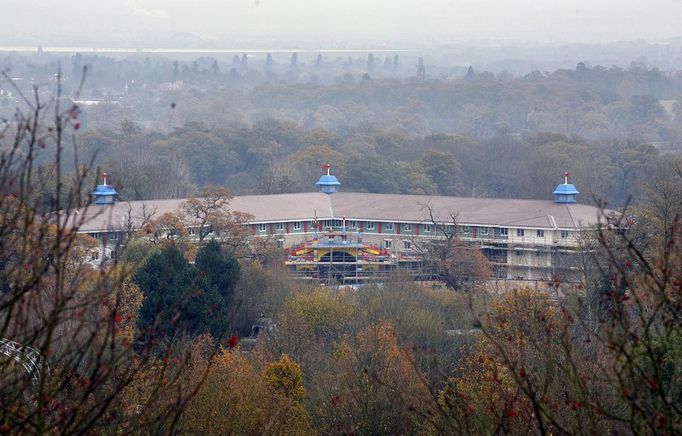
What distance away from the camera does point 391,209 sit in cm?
2248

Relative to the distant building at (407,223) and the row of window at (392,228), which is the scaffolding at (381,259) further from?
the row of window at (392,228)

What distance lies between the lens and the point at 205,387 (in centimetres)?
884

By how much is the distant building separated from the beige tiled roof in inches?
0.8

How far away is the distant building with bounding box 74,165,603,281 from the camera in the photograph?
1967cm

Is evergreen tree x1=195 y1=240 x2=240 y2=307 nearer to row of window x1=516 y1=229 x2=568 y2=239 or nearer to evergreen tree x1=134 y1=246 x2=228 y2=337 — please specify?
evergreen tree x1=134 y1=246 x2=228 y2=337

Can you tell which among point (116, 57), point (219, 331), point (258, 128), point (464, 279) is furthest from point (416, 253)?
point (116, 57)

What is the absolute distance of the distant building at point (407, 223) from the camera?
774 inches

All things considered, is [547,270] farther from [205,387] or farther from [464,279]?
[205,387]

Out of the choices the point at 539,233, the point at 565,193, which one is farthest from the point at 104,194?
the point at 565,193

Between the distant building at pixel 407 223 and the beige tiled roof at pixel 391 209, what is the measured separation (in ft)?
0.06

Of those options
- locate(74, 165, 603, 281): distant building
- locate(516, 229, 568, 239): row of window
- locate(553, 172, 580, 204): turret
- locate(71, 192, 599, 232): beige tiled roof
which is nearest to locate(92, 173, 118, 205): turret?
locate(74, 165, 603, 281): distant building

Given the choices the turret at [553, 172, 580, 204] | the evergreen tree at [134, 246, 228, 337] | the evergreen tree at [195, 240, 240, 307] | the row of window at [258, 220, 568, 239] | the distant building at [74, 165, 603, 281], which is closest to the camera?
the evergreen tree at [134, 246, 228, 337]

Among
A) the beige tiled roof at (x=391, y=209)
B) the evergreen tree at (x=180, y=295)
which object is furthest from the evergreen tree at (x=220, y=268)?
the beige tiled roof at (x=391, y=209)

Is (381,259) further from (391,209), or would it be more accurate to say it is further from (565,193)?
(565,193)
